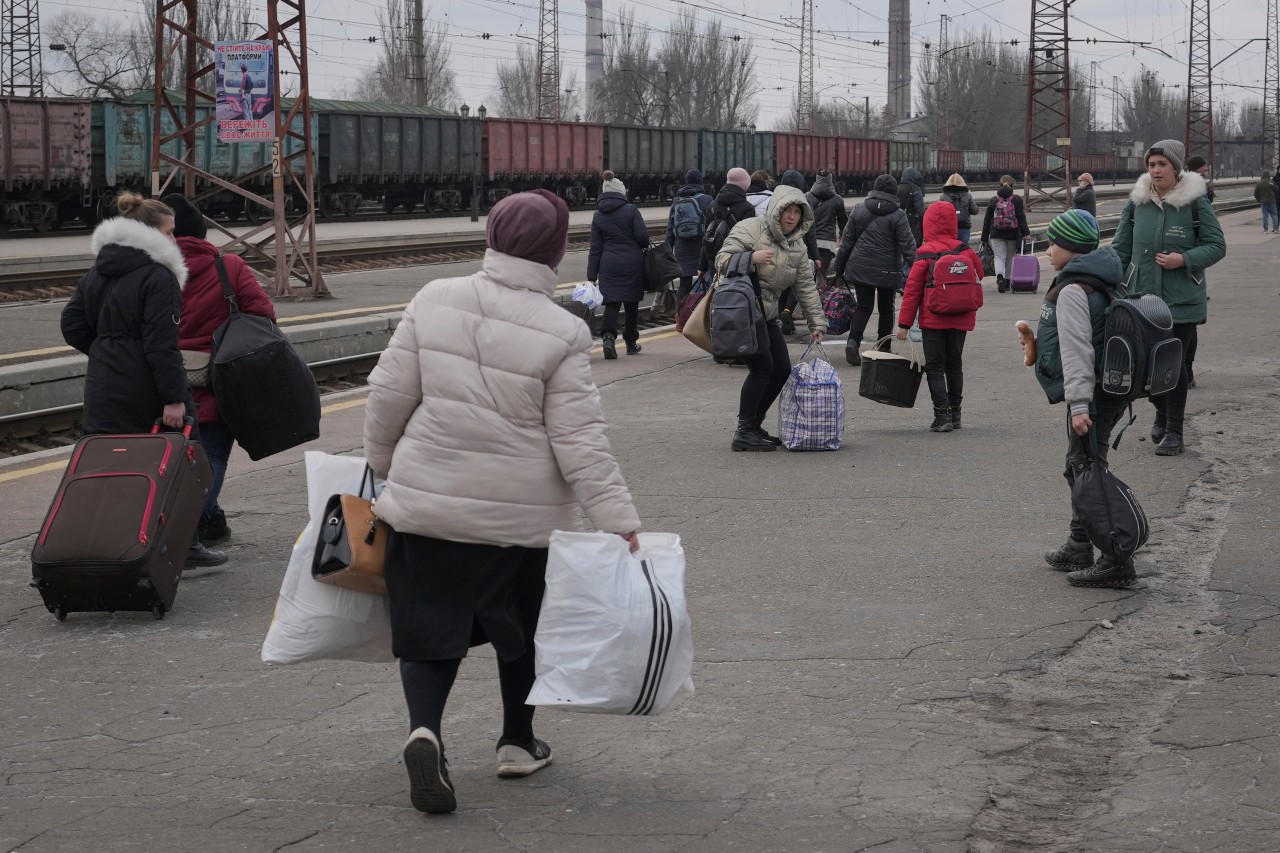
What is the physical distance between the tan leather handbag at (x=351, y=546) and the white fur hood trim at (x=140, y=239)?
2.56 metres

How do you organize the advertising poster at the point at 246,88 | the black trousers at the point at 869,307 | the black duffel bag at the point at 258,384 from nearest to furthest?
the black duffel bag at the point at 258,384 → the black trousers at the point at 869,307 → the advertising poster at the point at 246,88

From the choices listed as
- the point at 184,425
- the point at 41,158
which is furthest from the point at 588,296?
the point at 41,158

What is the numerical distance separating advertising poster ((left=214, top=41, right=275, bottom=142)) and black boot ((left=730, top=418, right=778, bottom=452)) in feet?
31.8

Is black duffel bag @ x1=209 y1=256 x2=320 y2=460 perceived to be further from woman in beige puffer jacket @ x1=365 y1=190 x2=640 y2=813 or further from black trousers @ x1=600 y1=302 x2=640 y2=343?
black trousers @ x1=600 y1=302 x2=640 y2=343

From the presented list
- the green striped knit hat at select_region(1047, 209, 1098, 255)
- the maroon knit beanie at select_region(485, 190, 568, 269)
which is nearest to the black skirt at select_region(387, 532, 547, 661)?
the maroon knit beanie at select_region(485, 190, 568, 269)

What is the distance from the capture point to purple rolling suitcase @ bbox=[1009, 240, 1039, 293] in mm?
19938

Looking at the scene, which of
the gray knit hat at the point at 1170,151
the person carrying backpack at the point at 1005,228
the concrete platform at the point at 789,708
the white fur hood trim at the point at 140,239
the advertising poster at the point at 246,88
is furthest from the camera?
the person carrying backpack at the point at 1005,228

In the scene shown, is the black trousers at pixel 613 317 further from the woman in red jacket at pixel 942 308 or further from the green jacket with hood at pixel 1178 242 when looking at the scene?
the green jacket with hood at pixel 1178 242

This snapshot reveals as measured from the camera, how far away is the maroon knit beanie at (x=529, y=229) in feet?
12.4

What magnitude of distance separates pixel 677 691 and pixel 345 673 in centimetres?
168

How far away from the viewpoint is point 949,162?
84.8m

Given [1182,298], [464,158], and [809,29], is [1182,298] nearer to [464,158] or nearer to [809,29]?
[464,158]

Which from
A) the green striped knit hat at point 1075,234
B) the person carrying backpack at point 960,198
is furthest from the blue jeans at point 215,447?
the person carrying backpack at point 960,198

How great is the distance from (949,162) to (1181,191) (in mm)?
78239
